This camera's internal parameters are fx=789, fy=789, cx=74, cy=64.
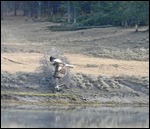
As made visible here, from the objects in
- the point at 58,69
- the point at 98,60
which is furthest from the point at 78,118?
the point at 98,60

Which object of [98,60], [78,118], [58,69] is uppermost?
[58,69]

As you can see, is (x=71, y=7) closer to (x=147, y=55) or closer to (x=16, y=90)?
(x=147, y=55)

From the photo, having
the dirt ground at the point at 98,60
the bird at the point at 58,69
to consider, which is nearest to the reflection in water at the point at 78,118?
the bird at the point at 58,69

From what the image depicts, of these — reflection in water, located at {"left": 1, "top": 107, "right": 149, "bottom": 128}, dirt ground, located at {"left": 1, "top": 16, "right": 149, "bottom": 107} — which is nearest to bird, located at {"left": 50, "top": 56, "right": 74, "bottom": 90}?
dirt ground, located at {"left": 1, "top": 16, "right": 149, "bottom": 107}

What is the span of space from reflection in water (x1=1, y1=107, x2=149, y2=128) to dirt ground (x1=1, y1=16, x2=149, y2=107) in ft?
6.76

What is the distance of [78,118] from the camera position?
854 inches

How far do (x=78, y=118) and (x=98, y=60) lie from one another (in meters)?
9.60

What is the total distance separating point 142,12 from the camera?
135 ft

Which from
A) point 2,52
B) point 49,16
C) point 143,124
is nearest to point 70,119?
point 143,124

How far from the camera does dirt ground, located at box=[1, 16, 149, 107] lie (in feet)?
87.5

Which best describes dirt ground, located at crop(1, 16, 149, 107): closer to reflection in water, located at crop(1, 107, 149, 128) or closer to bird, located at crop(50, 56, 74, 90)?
bird, located at crop(50, 56, 74, 90)

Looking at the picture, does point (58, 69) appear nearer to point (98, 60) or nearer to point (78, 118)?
point (78, 118)

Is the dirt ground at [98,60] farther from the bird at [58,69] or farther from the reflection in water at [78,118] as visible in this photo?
the reflection in water at [78,118]

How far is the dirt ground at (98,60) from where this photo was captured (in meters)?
26.7
